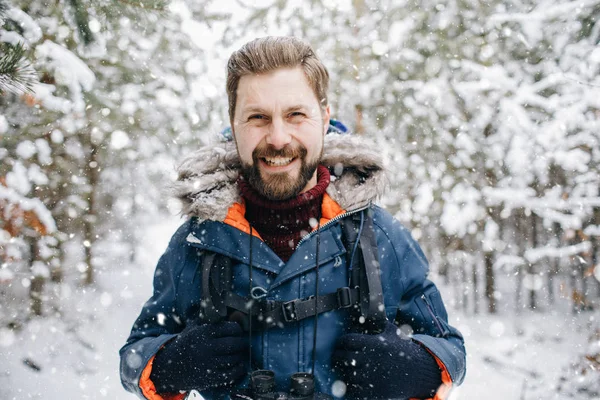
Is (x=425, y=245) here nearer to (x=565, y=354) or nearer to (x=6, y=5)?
(x=565, y=354)

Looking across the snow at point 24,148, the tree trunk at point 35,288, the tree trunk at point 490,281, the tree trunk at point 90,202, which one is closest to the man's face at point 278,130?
the snow at point 24,148

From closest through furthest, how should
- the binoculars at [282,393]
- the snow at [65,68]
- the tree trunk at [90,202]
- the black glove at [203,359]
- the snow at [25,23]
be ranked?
the binoculars at [282,393] → the black glove at [203,359] → the snow at [25,23] → the snow at [65,68] → the tree trunk at [90,202]

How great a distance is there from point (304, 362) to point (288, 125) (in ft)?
3.53

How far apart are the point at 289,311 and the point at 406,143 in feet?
25.7

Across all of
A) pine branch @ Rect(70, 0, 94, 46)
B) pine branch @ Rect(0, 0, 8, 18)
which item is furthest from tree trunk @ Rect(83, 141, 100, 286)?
pine branch @ Rect(0, 0, 8, 18)

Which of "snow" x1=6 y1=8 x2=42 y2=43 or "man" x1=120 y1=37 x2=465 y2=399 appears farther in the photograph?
"snow" x1=6 y1=8 x2=42 y2=43

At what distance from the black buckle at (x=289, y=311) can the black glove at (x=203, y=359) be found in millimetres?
221

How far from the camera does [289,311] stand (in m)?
1.93

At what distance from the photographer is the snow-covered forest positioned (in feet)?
21.4

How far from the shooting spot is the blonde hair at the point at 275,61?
6.81ft

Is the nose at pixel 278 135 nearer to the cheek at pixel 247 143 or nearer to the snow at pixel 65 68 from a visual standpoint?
the cheek at pixel 247 143

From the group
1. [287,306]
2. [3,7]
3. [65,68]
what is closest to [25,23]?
[3,7]

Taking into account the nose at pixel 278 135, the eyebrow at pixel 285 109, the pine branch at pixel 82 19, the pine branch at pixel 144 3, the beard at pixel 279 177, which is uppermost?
the pine branch at pixel 144 3

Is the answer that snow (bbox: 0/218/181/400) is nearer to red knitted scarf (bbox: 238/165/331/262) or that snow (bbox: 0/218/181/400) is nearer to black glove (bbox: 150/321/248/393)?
black glove (bbox: 150/321/248/393)
